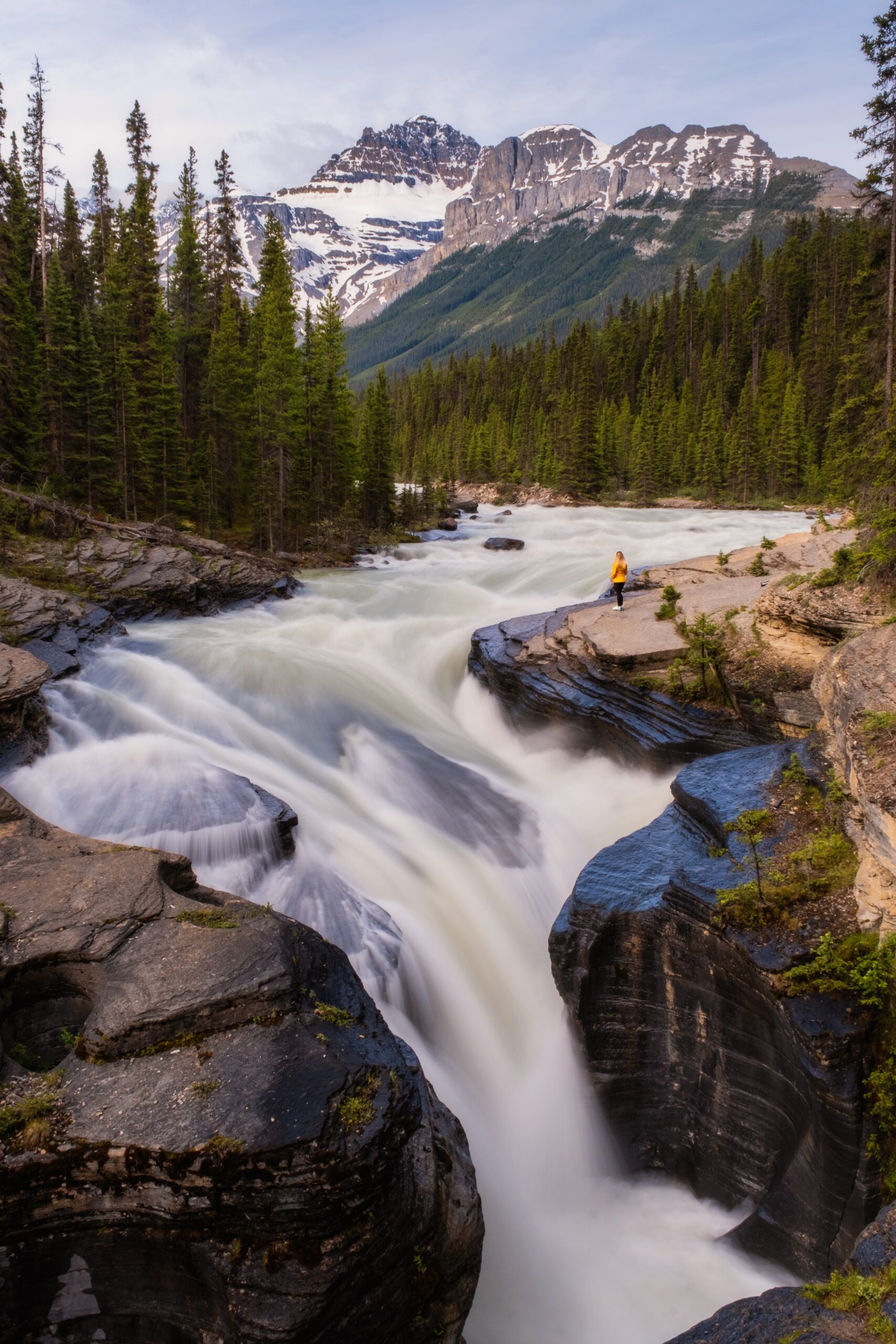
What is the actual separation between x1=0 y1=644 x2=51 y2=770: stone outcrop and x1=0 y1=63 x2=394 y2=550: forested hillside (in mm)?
14649

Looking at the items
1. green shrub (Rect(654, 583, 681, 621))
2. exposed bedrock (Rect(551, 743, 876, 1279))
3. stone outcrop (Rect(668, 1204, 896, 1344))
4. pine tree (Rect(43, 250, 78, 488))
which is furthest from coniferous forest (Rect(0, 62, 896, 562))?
stone outcrop (Rect(668, 1204, 896, 1344))

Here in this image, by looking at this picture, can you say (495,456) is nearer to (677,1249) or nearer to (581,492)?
(581,492)

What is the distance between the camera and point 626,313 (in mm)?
105250

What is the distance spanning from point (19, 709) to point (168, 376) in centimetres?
2554

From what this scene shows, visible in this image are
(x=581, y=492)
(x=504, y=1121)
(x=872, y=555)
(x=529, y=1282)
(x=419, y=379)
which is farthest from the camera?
(x=419, y=379)

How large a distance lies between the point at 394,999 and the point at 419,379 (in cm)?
13102

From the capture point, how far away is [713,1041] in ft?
22.1

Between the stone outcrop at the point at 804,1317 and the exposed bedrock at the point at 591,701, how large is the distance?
24.5ft

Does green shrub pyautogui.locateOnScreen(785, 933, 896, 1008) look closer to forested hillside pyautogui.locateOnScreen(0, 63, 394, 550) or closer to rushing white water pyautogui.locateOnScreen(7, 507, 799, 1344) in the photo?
rushing white water pyautogui.locateOnScreen(7, 507, 799, 1344)

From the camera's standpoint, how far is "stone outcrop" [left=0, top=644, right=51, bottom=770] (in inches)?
379

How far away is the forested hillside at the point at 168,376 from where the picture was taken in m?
26.0

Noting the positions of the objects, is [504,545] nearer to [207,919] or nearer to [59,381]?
[59,381]

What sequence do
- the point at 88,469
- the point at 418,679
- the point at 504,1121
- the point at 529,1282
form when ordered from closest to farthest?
the point at 529,1282 < the point at 504,1121 < the point at 418,679 < the point at 88,469

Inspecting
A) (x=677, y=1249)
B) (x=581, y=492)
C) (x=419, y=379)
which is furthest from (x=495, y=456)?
(x=677, y=1249)
